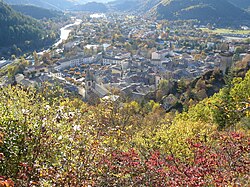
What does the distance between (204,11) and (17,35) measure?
2455 inches

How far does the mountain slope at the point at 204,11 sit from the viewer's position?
9888cm

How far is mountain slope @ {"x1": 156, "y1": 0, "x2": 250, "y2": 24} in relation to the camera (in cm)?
9888

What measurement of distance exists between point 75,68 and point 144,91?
60.0 ft

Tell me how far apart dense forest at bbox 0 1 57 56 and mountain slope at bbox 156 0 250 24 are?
50.3m

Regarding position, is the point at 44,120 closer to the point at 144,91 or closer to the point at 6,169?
the point at 6,169

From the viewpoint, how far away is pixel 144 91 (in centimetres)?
3447

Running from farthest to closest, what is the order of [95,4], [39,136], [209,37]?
[95,4] < [209,37] < [39,136]

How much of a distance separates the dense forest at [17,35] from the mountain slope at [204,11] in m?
50.3

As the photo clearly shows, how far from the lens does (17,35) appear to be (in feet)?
207

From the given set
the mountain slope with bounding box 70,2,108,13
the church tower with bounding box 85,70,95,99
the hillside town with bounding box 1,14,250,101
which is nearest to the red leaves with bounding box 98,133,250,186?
the hillside town with bounding box 1,14,250,101

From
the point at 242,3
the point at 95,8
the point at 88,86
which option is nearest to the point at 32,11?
the point at 95,8

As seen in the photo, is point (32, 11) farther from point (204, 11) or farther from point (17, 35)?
point (204, 11)

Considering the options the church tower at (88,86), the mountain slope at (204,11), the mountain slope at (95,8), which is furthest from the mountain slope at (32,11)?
the church tower at (88,86)

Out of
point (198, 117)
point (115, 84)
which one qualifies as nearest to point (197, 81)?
point (115, 84)
